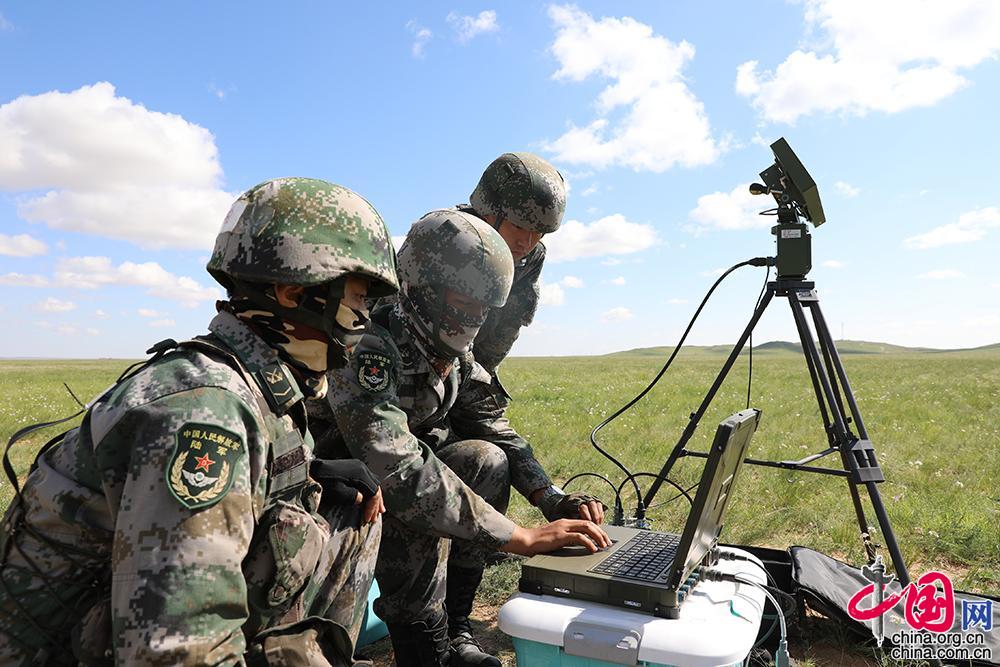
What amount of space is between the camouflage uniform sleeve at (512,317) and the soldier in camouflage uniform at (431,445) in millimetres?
1040

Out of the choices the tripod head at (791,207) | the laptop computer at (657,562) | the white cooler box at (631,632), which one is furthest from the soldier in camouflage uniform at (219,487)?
the tripod head at (791,207)

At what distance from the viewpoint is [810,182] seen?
368 cm

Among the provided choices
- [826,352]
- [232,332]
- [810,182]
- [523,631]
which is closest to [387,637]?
[523,631]

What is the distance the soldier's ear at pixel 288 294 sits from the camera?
202 centimetres

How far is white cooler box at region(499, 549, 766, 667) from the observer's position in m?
2.01

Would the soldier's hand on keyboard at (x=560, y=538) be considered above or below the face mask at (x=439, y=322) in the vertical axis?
below

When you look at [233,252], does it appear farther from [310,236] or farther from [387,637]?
[387,637]

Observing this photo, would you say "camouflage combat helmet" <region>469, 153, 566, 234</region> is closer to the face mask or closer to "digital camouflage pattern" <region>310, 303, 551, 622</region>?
"digital camouflage pattern" <region>310, 303, 551, 622</region>

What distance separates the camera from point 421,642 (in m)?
3.15

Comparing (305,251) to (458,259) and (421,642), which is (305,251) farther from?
(421,642)

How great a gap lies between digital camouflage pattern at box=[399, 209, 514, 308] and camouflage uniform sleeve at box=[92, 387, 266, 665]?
5.16ft

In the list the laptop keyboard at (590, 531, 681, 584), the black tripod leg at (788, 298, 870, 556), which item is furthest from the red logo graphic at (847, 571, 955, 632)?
the laptop keyboard at (590, 531, 681, 584)

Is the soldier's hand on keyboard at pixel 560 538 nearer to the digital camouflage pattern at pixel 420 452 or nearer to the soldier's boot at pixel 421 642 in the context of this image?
the digital camouflage pattern at pixel 420 452

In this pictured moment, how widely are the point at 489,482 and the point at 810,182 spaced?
7.70ft
